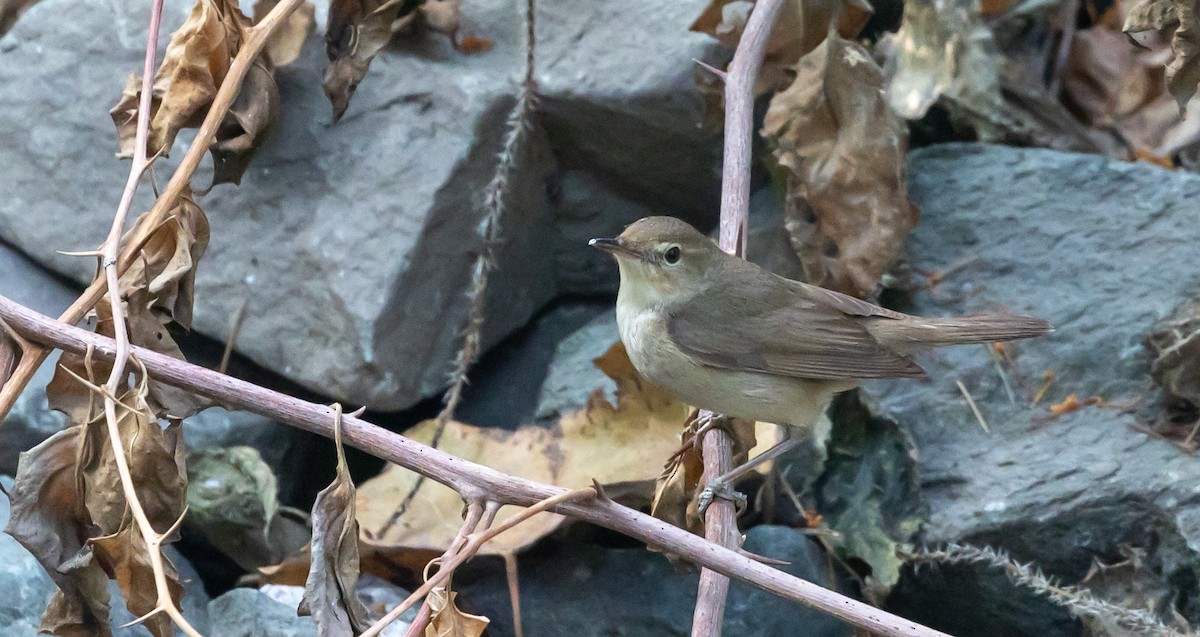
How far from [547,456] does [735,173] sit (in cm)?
110

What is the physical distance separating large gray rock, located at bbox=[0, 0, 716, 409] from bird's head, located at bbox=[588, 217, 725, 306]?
707mm

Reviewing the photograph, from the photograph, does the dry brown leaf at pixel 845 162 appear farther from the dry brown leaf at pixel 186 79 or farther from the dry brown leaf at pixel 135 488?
the dry brown leaf at pixel 135 488

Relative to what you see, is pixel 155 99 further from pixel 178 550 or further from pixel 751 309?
pixel 751 309

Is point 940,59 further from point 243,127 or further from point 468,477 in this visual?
point 468,477

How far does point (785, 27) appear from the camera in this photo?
3.91 metres

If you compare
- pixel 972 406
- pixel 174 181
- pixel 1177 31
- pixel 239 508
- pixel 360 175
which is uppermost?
pixel 1177 31

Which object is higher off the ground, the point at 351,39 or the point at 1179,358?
the point at 351,39

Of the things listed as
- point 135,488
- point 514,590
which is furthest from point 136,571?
point 514,590

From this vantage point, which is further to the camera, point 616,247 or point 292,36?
point 292,36

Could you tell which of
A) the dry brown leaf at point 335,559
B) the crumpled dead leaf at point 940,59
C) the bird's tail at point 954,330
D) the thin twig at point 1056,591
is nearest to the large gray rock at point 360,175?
the crumpled dead leaf at point 940,59

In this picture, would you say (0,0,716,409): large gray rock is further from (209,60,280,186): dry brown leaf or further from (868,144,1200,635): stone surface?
(868,144,1200,635): stone surface

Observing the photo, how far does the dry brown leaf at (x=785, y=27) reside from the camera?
3.87m

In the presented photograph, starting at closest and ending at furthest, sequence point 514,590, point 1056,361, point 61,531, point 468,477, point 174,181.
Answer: point 468,477 → point 61,531 → point 174,181 → point 514,590 → point 1056,361

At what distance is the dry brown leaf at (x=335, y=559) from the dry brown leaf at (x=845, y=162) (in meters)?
2.18
